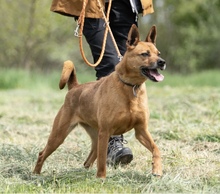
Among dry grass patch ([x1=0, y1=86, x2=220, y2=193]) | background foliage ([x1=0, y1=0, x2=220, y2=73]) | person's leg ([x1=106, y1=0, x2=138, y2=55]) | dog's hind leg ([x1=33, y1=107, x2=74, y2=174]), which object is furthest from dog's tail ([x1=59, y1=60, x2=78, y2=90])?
background foliage ([x1=0, y1=0, x2=220, y2=73])

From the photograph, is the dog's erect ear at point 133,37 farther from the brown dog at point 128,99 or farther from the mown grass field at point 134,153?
the mown grass field at point 134,153

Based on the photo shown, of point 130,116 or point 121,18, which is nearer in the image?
point 130,116

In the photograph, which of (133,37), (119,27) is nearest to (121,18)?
(119,27)

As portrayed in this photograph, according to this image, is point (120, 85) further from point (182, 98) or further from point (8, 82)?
point (8, 82)

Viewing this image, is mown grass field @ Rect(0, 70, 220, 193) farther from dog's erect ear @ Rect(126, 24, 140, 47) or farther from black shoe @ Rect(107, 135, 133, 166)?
dog's erect ear @ Rect(126, 24, 140, 47)

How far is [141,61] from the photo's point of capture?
16.6 ft

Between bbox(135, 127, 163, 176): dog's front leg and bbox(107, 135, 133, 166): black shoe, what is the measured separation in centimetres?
65

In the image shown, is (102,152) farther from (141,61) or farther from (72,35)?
(72,35)

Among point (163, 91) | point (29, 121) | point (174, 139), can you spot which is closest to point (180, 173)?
point (174, 139)

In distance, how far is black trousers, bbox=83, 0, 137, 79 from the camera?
6.17 meters

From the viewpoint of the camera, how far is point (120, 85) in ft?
16.9

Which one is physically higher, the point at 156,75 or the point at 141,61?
the point at 141,61

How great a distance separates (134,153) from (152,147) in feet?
4.15

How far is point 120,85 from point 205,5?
27.0 m
